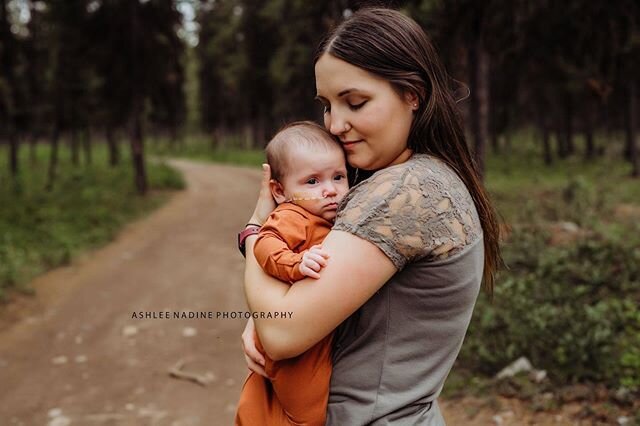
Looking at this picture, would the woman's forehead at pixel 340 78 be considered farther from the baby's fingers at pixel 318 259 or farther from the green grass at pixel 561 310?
the green grass at pixel 561 310

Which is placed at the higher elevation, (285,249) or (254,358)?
(285,249)

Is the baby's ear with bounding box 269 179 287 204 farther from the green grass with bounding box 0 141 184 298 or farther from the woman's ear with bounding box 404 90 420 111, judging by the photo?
the green grass with bounding box 0 141 184 298

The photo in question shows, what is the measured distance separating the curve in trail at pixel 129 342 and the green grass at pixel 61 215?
1.15 ft

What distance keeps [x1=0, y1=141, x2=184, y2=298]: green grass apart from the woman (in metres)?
6.66

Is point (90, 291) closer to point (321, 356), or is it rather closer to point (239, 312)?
point (239, 312)

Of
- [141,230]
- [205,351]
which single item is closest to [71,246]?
[141,230]

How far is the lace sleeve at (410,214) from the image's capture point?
1.37 metres

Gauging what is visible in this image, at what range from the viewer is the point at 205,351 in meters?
5.67

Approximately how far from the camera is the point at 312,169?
1698 millimetres

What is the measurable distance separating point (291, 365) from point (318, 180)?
515 millimetres

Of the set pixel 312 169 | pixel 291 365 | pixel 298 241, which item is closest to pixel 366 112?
pixel 312 169

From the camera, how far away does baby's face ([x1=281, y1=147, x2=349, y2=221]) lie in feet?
5.49

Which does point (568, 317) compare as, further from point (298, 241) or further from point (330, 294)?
point (330, 294)

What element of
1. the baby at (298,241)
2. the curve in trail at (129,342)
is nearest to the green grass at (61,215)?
the curve in trail at (129,342)
